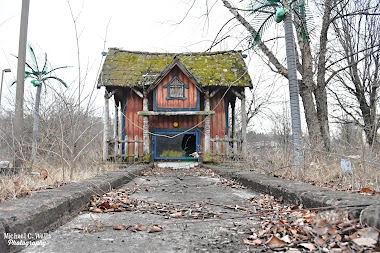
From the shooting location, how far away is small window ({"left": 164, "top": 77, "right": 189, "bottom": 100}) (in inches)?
559

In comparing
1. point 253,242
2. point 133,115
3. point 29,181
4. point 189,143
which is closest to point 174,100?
point 133,115

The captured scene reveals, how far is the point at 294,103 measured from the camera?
6.22 metres

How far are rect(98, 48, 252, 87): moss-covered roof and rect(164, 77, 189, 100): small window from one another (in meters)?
0.64

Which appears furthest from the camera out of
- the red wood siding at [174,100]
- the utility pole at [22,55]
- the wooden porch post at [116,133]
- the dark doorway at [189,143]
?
the dark doorway at [189,143]

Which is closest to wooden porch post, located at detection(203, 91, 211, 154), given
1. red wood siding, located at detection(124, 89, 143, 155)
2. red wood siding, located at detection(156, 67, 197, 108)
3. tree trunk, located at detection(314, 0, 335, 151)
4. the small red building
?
the small red building

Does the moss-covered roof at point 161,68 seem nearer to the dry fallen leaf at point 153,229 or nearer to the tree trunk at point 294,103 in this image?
the tree trunk at point 294,103

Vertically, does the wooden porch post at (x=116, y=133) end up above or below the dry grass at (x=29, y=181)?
above

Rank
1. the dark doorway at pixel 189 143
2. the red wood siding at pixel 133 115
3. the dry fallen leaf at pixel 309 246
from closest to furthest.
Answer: the dry fallen leaf at pixel 309 246 < the red wood siding at pixel 133 115 < the dark doorway at pixel 189 143

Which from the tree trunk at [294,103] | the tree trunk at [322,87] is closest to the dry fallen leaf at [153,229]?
the tree trunk at [294,103]

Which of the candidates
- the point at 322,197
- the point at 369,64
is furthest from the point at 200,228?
the point at 369,64

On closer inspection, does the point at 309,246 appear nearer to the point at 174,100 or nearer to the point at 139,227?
the point at 139,227

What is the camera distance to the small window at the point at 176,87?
46.6 ft

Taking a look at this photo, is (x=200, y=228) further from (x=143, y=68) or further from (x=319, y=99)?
(x=143, y=68)

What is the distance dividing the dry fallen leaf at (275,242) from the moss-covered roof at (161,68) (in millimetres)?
11528
